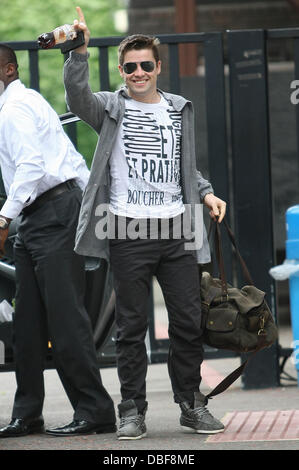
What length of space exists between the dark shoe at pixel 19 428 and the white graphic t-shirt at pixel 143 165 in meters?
1.17

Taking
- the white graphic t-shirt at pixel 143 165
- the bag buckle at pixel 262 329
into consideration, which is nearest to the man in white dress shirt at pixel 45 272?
the white graphic t-shirt at pixel 143 165

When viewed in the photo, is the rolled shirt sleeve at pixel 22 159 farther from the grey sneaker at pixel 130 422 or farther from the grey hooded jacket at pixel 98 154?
the grey sneaker at pixel 130 422

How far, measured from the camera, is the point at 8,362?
233 inches

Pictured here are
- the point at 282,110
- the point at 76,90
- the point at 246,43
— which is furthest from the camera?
the point at 282,110

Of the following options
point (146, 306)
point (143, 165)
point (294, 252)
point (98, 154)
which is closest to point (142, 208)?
point (143, 165)

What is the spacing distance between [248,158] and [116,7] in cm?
1922

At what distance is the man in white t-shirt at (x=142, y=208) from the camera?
4949mm

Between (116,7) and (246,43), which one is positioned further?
(116,7)

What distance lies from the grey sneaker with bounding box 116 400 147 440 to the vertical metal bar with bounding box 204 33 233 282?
5.62ft

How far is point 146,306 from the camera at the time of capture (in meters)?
5.07

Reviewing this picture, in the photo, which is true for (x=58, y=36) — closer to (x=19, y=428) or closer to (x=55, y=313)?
(x=55, y=313)
